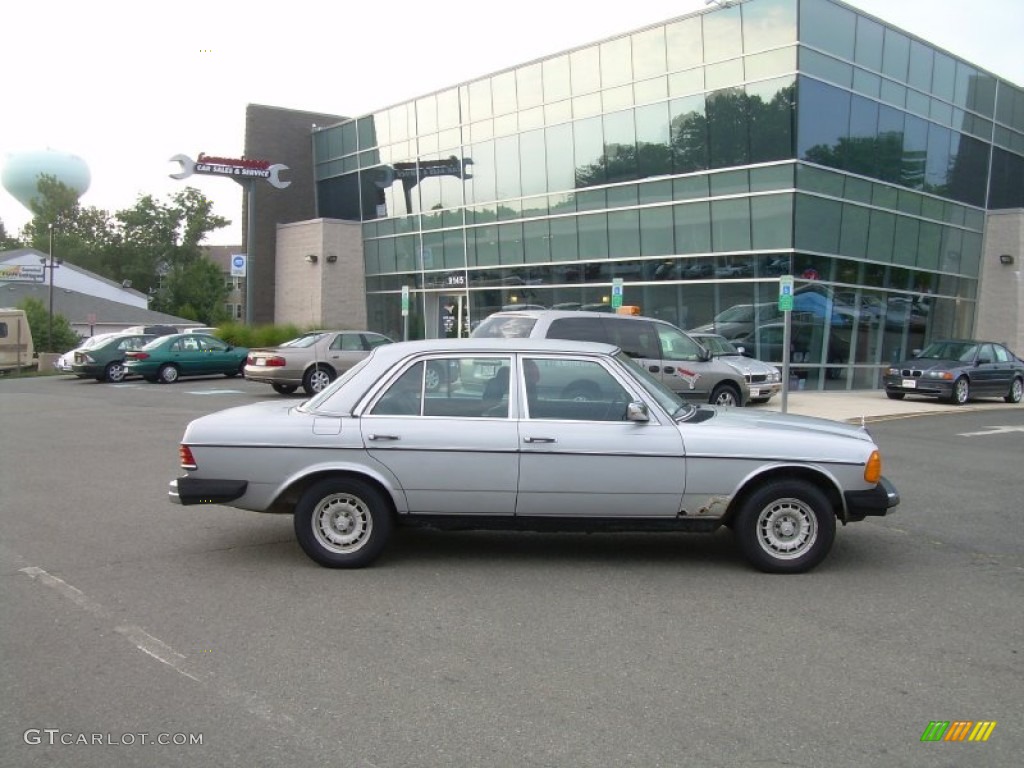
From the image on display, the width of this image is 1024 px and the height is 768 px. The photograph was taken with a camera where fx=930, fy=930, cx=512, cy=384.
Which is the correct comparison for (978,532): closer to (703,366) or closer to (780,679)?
(780,679)

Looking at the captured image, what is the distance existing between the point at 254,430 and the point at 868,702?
4.19 m

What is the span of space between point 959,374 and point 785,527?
1771cm

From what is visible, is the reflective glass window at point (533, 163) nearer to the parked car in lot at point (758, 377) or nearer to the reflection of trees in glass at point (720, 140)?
the reflection of trees in glass at point (720, 140)

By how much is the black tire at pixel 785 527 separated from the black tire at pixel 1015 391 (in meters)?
19.8

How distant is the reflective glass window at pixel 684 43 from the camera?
26.4 m

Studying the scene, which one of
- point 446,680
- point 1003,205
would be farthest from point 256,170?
point 446,680

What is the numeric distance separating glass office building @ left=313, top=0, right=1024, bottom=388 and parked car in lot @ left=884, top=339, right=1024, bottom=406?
122 inches

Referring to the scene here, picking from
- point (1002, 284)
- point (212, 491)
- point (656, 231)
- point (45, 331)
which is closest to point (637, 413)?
point (212, 491)

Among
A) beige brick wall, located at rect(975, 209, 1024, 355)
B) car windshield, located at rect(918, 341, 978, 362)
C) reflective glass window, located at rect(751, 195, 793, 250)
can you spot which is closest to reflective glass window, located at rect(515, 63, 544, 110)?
reflective glass window, located at rect(751, 195, 793, 250)

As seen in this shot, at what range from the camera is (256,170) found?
4041 cm

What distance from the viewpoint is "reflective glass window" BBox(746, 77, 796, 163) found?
951 inches

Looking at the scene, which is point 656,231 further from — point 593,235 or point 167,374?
point 167,374

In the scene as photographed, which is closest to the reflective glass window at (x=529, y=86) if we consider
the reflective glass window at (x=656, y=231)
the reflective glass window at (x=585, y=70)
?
the reflective glass window at (x=585, y=70)

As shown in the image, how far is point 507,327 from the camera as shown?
13.7 meters
